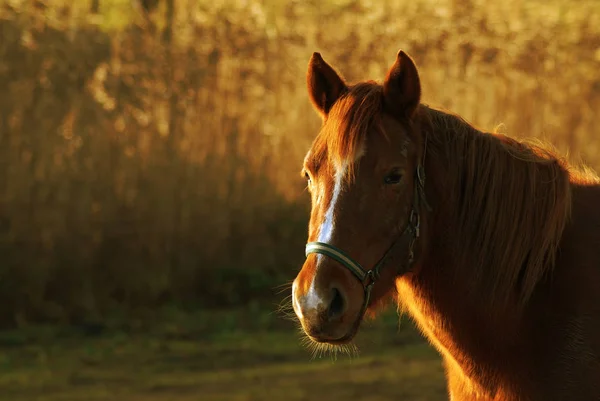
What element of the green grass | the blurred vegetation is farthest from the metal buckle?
the blurred vegetation

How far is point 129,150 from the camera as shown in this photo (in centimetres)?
961

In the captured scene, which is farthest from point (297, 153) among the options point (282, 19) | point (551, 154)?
point (551, 154)

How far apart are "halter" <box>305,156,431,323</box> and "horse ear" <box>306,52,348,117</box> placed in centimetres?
43

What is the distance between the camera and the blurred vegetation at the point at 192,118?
9.23 meters

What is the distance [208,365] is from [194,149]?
2.74 m

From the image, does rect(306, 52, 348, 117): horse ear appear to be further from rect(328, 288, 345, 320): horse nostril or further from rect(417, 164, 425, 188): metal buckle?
rect(328, 288, 345, 320): horse nostril

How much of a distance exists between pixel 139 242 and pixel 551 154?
6.18 m

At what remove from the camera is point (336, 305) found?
3.23 m

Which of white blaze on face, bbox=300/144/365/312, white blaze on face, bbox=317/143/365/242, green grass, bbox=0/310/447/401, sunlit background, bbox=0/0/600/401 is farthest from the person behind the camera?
sunlit background, bbox=0/0/600/401

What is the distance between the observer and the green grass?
7078 millimetres

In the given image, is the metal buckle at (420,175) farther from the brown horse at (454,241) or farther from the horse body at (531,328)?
the horse body at (531,328)

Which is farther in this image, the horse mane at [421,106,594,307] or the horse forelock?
the horse mane at [421,106,594,307]

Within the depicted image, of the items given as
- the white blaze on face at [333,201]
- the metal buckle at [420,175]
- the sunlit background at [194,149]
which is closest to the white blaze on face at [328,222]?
the white blaze on face at [333,201]

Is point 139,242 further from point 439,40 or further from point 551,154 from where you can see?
point 551,154
